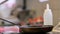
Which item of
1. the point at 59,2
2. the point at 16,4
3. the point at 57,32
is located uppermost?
the point at 16,4

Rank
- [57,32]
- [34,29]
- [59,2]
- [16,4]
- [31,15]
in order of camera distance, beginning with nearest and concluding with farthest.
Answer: [34,29], [57,32], [59,2], [31,15], [16,4]

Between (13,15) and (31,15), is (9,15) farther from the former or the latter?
(31,15)

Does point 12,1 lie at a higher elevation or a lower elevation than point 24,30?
higher

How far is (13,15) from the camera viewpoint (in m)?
2.17

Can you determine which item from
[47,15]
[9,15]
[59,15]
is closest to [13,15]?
[9,15]

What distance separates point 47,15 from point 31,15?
1085 millimetres

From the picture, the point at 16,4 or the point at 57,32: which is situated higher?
the point at 16,4

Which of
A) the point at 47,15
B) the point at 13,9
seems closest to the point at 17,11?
the point at 13,9

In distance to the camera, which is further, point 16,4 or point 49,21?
point 16,4

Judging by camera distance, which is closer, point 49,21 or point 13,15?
point 49,21

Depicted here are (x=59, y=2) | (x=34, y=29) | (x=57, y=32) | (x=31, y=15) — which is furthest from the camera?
(x=31, y=15)

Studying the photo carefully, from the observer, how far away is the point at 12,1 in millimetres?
2207

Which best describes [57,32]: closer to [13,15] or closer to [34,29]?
[34,29]

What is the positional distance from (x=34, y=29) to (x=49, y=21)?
243 millimetres
